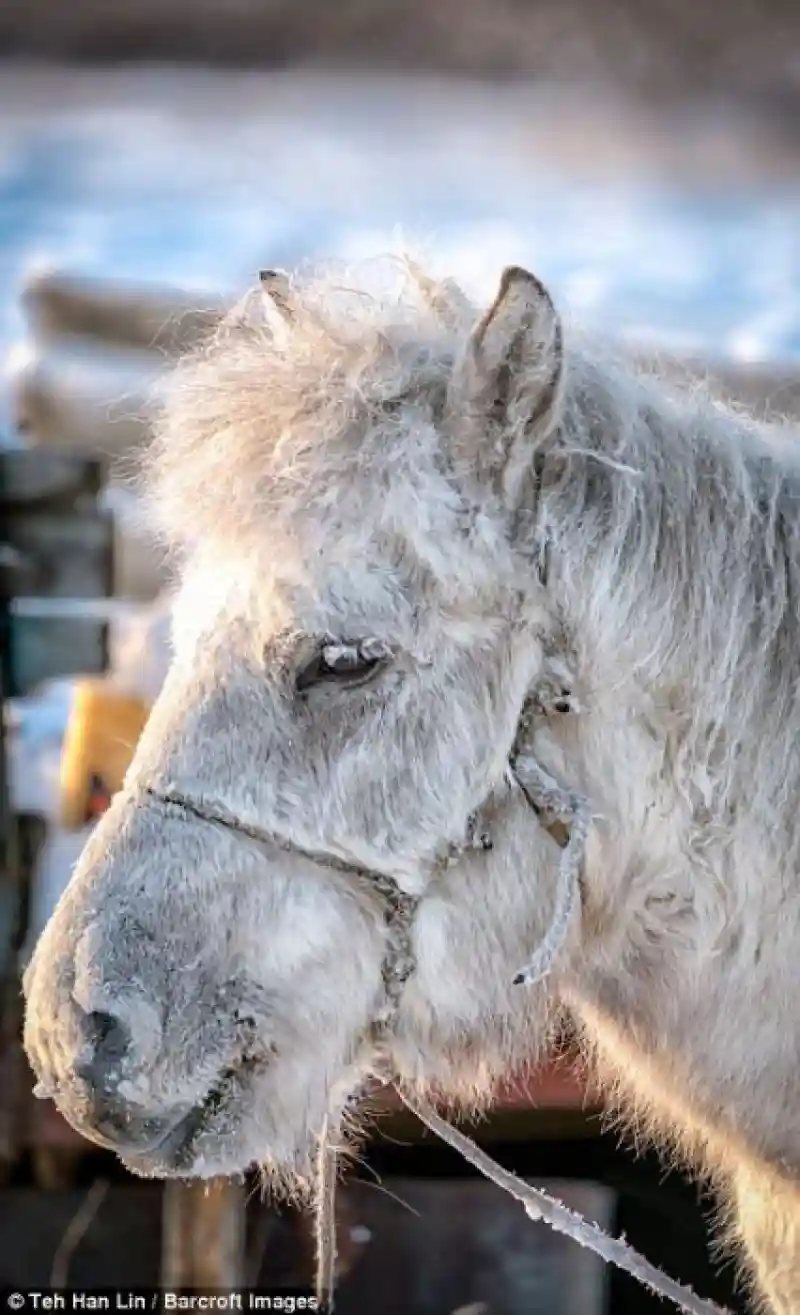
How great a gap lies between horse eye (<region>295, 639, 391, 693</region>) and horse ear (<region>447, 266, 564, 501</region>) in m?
0.14

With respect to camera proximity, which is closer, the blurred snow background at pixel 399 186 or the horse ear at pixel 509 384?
the horse ear at pixel 509 384

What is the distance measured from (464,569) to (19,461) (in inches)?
54.6

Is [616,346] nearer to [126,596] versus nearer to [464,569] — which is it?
[464,569]

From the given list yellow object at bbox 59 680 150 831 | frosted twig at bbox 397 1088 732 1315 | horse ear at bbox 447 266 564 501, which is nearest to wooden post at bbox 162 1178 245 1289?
yellow object at bbox 59 680 150 831

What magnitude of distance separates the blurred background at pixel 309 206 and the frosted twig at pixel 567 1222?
122 cm

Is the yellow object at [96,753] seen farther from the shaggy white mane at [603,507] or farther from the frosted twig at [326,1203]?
the shaggy white mane at [603,507]

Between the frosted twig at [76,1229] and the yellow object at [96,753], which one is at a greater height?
the yellow object at [96,753]

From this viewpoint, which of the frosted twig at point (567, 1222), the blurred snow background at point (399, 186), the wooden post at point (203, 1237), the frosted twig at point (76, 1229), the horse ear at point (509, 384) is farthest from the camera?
the blurred snow background at point (399, 186)

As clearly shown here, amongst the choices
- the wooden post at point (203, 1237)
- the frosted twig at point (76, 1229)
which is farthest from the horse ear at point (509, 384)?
the frosted twig at point (76, 1229)

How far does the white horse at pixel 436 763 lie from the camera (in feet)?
2.39

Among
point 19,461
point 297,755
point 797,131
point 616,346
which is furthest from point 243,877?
point 797,131

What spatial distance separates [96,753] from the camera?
2189 mm

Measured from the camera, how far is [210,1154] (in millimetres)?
763

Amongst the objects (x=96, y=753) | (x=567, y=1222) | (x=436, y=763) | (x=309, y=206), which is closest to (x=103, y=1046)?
(x=436, y=763)
